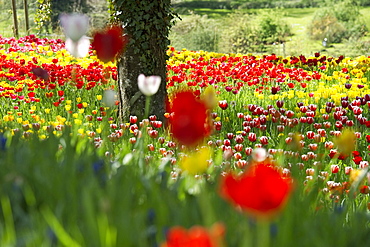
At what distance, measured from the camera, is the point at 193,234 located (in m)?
0.93

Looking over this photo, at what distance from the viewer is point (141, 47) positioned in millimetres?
4754

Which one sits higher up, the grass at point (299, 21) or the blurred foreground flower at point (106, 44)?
the blurred foreground flower at point (106, 44)

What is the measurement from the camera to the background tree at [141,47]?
4.68 metres

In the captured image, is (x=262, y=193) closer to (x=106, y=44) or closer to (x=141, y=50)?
(x=106, y=44)

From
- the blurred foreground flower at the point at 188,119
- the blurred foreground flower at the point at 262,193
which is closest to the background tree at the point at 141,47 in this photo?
the blurred foreground flower at the point at 188,119

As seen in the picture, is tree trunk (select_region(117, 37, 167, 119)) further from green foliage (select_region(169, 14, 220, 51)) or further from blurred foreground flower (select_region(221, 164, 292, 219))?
green foliage (select_region(169, 14, 220, 51))

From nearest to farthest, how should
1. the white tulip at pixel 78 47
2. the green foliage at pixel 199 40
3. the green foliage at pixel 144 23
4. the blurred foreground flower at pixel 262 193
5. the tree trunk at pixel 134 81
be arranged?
the blurred foreground flower at pixel 262 193 → the white tulip at pixel 78 47 → the green foliage at pixel 144 23 → the tree trunk at pixel 134 81 → the green foliage at pixel 199 40

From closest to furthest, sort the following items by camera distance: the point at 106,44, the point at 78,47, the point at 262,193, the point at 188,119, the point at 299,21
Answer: the point at 262,193 → the point at 188,119 → the point at 106,44 → the point at 78,47 → the point at 299,21

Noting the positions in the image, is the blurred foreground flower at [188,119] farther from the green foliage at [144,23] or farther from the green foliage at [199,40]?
the green foliage at [199,40]

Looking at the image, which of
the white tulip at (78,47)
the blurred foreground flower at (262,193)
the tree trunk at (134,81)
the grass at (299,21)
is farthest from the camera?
the grass at (299,21)

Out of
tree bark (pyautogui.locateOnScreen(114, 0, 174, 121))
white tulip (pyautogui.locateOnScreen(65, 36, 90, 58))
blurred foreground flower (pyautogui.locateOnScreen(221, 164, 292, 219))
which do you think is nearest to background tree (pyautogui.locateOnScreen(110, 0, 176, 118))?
tree bark (pyautogui.locateOnScreen(114, 0, 174, 121))

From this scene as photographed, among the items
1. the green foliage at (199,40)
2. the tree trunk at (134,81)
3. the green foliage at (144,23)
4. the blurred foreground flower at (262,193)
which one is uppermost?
the blurred foreground flower at (262,193)

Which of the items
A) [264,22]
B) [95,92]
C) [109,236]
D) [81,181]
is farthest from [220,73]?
[264,22]

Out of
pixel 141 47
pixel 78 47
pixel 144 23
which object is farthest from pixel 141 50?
pixel 78 47
